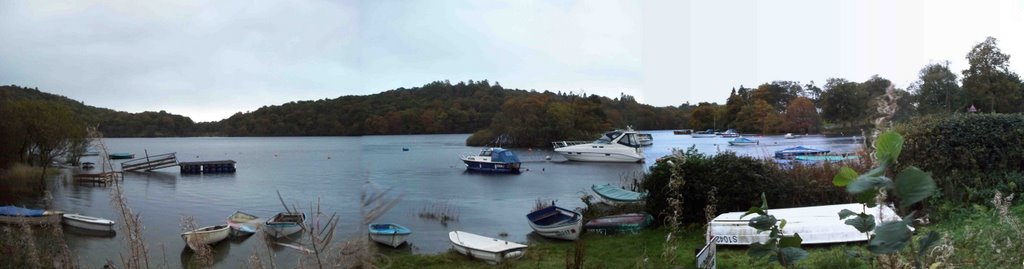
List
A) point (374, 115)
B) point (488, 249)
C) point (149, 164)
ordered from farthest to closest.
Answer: point (149, 164) < point (488, 249) < point (374, 115)

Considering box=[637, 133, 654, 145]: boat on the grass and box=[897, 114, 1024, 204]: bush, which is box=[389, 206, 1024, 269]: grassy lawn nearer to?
box=[897, 114, 1024, 204]: bush

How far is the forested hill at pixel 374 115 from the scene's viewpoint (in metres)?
4.01

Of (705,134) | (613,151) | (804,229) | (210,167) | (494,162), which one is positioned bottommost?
(210,167)

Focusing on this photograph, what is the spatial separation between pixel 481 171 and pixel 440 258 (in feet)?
76.2

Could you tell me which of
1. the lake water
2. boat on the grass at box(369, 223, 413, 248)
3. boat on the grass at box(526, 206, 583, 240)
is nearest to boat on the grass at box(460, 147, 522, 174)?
the lake water

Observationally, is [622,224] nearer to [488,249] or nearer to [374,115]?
[488,249]

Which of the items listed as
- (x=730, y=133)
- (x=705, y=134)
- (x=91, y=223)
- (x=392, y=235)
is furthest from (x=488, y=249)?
(x=705, y=134)

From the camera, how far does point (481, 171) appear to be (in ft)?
106

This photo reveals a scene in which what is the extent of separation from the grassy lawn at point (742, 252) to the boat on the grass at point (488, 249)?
0.39ft

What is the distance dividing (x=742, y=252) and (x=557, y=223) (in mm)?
4840

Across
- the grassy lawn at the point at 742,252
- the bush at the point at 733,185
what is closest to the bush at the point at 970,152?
the grassy lawn at the point at 742,252

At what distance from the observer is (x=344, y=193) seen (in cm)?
1784

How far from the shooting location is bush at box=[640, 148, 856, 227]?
8789 millimetres

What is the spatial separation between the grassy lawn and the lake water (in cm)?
155
